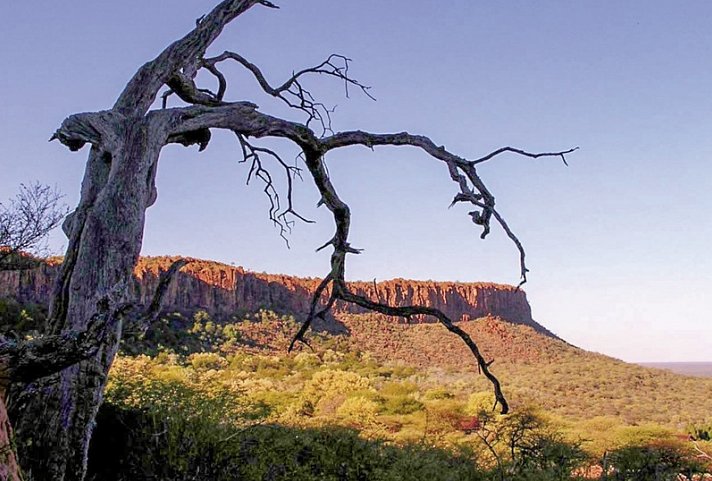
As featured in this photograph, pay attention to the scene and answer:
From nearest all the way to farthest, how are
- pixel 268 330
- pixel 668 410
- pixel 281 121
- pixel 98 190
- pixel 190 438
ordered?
pixel 98 190 → pixel 281 121 → pixel 190 438 → pixel 668 410 → pixel 268 330

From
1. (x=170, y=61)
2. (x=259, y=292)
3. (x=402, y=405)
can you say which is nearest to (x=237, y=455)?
(x=170, y=61)

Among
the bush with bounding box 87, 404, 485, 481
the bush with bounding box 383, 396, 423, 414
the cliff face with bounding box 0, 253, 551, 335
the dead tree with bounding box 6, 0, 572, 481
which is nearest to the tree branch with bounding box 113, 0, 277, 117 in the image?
the dead tree with bounding box 6, 0, 572, 481

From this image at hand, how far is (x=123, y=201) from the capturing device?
139 inches

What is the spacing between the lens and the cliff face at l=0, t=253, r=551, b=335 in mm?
31016

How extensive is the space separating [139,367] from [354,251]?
8295 mm

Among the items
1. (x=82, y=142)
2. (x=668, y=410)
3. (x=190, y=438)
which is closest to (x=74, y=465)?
(x=82, y=142)

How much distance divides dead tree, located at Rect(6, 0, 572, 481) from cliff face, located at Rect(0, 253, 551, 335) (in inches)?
941

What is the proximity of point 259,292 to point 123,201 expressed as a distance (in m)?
45.4

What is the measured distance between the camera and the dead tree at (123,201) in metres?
3.26

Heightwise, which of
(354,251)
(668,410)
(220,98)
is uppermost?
(220,98)

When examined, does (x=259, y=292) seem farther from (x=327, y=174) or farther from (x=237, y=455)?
(x=327, y=174)

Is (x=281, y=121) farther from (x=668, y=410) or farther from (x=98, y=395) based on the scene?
(x=668, y=410)

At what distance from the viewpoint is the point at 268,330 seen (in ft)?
132

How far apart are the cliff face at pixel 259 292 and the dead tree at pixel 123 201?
78.5 ft
